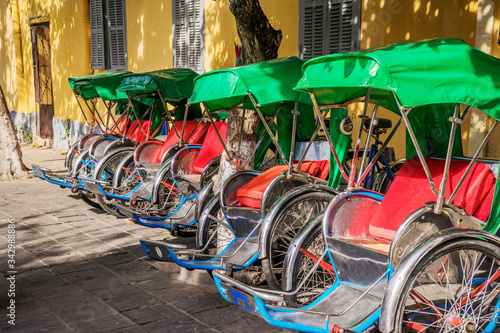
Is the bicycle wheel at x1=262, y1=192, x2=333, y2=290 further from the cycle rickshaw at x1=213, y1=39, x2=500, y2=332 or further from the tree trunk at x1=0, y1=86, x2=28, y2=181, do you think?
the tree trunk at x1=0, y1=86, x2=28, y2=181

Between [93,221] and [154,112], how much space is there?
1707 mm

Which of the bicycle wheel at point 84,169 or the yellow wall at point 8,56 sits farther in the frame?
the yellow wall at point 8,56

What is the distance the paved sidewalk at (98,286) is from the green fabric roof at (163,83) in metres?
1.66

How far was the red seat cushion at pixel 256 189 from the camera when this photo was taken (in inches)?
192

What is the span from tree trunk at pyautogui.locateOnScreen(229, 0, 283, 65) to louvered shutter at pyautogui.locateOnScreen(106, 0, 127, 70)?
24.8ft

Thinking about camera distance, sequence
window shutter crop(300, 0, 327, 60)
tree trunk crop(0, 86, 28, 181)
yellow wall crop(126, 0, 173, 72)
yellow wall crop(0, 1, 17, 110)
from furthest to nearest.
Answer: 1. yellow wall crop(0, 1, 17, 110)
2. yellow wall crop(126, 0, 173, 72)
3. tree trunk crop(0, 86, 28, 181)
4. window shutter crop(300, 0, 327, 60)

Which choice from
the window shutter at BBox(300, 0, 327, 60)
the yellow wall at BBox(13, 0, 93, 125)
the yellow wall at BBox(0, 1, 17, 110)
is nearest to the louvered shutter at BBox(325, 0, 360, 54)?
the window shutter at BBox(300, 0, 327, 60)

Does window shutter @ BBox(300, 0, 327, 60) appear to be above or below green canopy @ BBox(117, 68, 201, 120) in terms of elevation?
above

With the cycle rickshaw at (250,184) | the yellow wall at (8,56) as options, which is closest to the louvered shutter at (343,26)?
the cycle rickshaw at (250,184)

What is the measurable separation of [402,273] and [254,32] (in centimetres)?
310

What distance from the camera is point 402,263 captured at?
318 centimetres

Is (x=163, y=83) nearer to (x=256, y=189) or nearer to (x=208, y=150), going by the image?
(x=208, y=150)

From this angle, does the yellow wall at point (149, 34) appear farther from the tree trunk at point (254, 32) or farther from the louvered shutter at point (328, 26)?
the tree trunk at point (254, 32)

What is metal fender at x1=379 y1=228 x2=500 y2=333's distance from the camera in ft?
10.2
